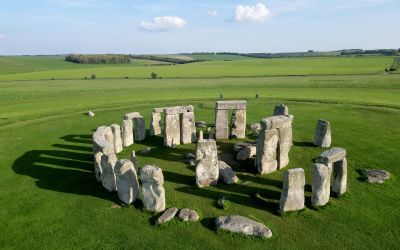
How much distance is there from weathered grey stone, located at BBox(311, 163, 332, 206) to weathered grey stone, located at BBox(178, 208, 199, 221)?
178 inches

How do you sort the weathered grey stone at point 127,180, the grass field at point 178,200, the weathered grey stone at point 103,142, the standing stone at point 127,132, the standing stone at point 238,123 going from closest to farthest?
the grass field at point 178,200 → the weathered grey stone at point 127,180 → the weathered grey stone at point 103,142 → the standing stone at point 127,132 → the standing stone at point 238,123

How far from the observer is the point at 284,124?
1666 cm

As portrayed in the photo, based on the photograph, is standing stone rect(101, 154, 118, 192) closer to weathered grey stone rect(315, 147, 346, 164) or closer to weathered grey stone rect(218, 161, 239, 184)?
weathered grey stone rect(218, 161, 239, 184)

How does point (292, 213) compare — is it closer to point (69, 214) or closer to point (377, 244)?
point (377, 244)

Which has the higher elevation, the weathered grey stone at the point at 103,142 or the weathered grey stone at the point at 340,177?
the weathered grey stone at the point at 103,142

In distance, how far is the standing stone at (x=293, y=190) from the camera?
12492 mm

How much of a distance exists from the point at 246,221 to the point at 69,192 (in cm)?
793

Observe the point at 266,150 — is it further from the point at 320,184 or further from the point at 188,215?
the point at 188,215

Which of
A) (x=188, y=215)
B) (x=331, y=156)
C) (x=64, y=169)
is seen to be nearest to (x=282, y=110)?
(x=331, y=156)

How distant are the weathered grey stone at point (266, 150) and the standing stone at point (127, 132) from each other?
28.6 ft

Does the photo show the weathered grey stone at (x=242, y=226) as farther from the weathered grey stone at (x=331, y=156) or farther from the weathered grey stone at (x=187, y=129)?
the weathered grey stone at (x=187, y=129)

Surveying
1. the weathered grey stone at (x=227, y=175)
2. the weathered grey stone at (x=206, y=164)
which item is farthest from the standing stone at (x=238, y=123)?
the weathered grey stone at (x=206, y=164)

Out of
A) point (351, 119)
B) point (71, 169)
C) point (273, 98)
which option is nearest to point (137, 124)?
point (71, 169)

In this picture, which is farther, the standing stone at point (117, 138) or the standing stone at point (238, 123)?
the standing stone at point (238, 123)
